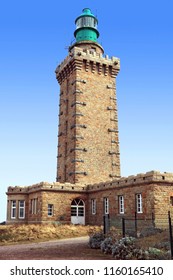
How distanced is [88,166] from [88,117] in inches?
221

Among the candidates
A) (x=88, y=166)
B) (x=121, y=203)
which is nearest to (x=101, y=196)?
(x=121, y=203)

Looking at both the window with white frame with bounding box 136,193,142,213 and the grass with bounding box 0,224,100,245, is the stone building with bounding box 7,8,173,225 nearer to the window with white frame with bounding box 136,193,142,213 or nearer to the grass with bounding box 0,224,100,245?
the window with white frame with bounding box 136,193,142,213

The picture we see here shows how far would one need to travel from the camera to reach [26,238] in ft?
73.2

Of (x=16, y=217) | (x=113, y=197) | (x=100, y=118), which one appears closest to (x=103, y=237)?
(x=113, y=197)

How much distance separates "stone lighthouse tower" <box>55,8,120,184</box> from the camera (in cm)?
3500

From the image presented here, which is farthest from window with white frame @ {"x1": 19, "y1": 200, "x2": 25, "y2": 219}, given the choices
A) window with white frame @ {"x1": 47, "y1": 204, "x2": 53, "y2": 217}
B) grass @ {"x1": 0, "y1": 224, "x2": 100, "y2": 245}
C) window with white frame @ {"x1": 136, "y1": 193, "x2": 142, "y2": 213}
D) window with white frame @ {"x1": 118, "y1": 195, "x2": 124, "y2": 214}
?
window with white frame @ {"x1": 136, "y1": 193, "x2": 142, "y2": 213}

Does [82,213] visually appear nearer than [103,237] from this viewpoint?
No

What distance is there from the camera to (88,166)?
3475 centimetres

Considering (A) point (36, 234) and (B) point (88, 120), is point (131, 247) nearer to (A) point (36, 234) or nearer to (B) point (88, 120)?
(A) point (36, 234)

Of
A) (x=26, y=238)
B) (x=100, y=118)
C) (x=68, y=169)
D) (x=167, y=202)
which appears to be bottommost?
(x=26, y=238)

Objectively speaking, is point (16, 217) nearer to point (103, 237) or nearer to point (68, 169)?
point (68, 169)

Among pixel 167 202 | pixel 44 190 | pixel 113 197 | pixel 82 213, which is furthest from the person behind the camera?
pixel 82 213

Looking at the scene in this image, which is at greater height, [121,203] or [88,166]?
[88,166]
